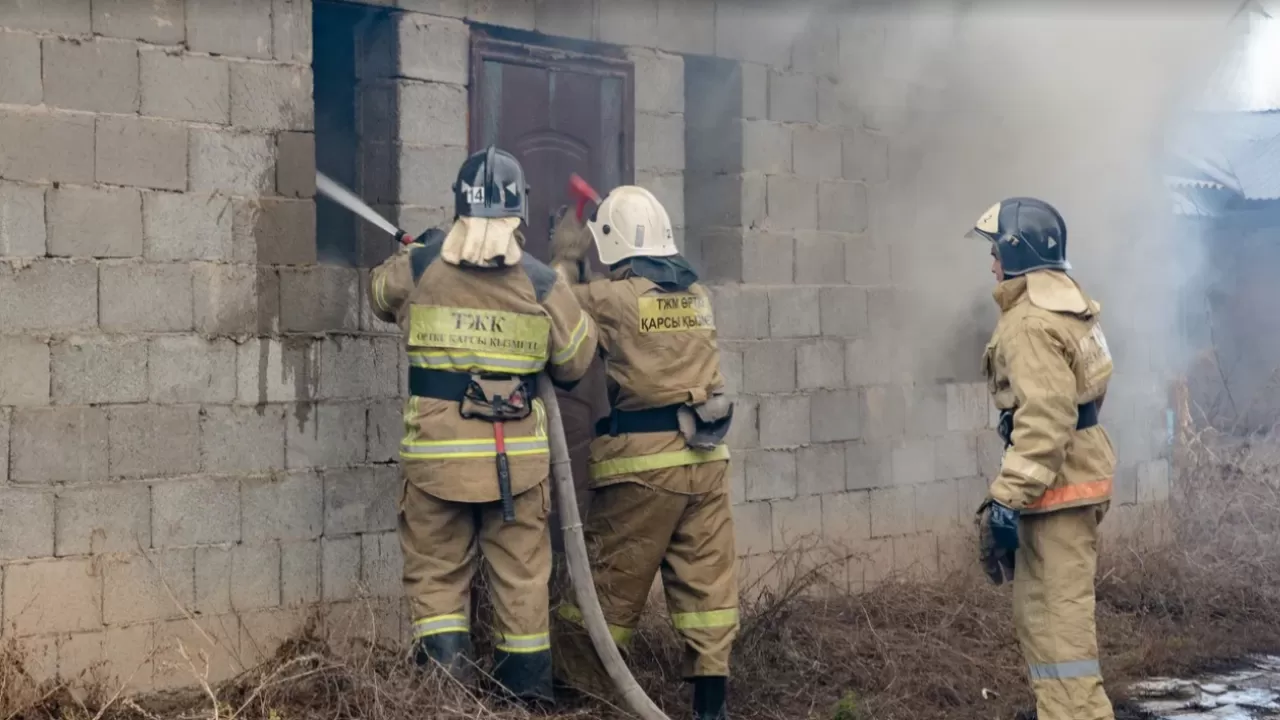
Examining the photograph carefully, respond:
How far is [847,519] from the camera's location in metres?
7.71

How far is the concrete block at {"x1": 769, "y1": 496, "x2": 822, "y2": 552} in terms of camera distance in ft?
24.1

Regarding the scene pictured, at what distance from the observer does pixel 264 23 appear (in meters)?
5.54

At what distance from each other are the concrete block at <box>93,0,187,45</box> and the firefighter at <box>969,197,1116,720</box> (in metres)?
3.11

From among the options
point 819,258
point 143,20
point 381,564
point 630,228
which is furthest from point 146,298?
point 819,258

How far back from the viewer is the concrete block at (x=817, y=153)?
7602 millimetres

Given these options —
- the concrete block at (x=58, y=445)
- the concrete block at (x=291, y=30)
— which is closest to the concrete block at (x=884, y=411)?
the concrete block at (x=291, y=30)

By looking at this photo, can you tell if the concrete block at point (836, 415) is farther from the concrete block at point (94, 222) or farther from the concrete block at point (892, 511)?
the concrete block at point (94, 222)

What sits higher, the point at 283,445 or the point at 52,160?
the point at 52,160

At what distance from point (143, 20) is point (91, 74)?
29cm

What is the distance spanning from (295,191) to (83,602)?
5.64ft

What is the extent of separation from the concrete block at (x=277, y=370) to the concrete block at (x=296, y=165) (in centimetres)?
51

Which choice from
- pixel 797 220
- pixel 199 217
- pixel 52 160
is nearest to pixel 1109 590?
pixel 797 220

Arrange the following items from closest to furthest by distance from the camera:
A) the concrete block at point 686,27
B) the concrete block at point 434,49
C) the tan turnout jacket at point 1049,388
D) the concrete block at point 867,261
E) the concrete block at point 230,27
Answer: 1. the tan turnout jacket at point 1049,388
2. the concrete block at point 230,27
3. the concrete block at point 434,49
4. the concrete block at point 686,27
5. the concrete block at point 867,261

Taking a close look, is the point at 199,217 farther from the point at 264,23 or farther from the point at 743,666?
the point at 743,666
